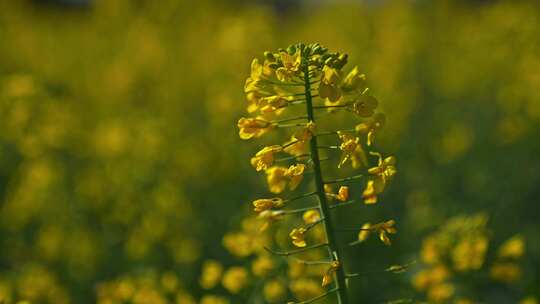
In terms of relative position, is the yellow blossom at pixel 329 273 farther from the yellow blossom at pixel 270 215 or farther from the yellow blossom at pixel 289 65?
the yellow blossom at pixel 289 65

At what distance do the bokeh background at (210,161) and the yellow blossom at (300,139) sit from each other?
3.61ft

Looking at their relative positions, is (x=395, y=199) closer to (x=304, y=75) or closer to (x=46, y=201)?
(x=46, y=201)

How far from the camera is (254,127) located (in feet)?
7.73

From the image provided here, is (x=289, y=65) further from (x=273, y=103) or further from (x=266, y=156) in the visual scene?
(x=266, y=156)

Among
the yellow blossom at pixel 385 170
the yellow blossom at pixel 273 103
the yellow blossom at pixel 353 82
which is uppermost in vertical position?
the yellow blossom at pixel 353 82

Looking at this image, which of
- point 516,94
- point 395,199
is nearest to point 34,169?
point 395,199

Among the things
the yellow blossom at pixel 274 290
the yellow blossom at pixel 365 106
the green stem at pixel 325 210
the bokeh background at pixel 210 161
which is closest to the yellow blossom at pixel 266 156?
the green stem at pixel 325 210

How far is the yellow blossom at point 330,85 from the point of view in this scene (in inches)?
86.7

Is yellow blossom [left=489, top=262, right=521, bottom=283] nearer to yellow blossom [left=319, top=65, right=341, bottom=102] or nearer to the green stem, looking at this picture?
the green stem

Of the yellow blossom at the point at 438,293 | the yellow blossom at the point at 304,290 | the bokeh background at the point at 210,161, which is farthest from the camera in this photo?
the bokeh background at the point at 210,161

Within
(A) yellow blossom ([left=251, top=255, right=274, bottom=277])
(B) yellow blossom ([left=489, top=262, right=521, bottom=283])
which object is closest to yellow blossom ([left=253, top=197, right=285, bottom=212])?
(A) yellow blossom ([left=251, top=255, right=274, bottom=277])

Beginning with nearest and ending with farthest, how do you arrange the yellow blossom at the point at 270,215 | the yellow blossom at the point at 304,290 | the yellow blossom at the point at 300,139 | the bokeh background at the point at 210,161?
the yellow blossom at the point at 300,139 < the yellow blossom at the point at 270,215 < the yellow blossom at the point at 304,290 < the bokeh background at the point at 210,161

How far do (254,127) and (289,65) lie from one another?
0.22 metres

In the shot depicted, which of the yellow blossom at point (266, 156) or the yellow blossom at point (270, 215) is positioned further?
the yellow blossom at point (270, 215)
